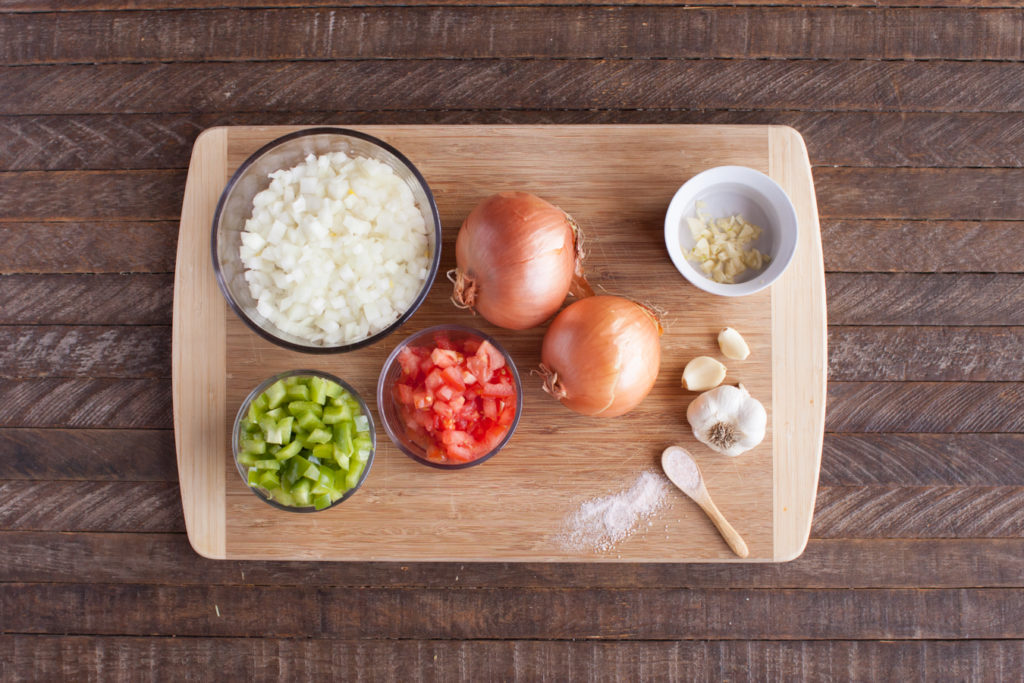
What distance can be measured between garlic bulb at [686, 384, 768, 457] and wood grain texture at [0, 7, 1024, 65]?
37.6 inches

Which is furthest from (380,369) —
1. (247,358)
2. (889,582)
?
(889,582)

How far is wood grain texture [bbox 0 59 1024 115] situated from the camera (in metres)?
1.90

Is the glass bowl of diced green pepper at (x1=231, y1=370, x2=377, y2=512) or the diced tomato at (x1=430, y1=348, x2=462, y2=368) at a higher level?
the diced tomato at (x1=430, y1=348, x2=462, y2=368)

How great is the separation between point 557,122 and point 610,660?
1.47m

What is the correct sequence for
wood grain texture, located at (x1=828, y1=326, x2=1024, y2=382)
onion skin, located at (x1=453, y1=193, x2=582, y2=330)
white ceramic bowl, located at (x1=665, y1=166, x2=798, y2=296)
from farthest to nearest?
wood grain texture, located at (x1=828, y1=326, x2=1024, y2=382), white ceramic bowl, located at (x1=665, y1=166, x2=798, y2=296), onion skin, located at (x1=453, y1=193, x2=582, y2=330)

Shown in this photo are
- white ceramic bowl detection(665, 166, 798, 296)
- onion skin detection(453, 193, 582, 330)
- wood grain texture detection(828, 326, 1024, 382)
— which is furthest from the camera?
wood grain texture detection(828, 326, 1024, 382)

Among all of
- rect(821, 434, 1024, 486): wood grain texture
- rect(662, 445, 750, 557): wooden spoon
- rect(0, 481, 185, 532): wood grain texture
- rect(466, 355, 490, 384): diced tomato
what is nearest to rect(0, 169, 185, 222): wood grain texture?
rect(0, 481, 185, 532): wood grain texture

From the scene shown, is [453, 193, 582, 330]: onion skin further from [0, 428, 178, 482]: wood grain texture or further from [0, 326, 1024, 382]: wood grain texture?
[0, 428, 178, 482]: wood grain texture

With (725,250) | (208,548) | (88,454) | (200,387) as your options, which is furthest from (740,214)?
(88,454)

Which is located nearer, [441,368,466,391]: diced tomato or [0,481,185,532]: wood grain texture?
[441,368,466,391]: diced tomato

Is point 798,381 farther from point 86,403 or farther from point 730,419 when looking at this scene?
point 86,403

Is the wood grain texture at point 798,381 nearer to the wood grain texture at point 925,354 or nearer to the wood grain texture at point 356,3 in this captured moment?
the wood grain texture at point 925,354

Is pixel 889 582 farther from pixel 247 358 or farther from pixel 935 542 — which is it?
pixel 247 358

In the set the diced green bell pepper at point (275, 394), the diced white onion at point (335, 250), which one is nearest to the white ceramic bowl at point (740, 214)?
the diced white onion at point (335, 250)
